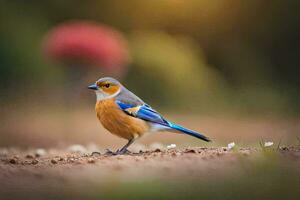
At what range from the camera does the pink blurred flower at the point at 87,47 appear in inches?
255

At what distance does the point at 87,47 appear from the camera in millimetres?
6465

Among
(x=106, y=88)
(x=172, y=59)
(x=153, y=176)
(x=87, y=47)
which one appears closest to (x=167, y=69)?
(x=172, y=59)

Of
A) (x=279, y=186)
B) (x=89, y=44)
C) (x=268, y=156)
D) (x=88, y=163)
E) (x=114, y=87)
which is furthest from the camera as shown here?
(x=89, y=44)

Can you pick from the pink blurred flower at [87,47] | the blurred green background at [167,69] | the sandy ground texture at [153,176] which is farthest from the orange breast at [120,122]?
the pink blurred flower at [87,47]

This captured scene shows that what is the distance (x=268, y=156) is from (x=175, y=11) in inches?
227

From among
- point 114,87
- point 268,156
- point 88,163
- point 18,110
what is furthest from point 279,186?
point 18,110

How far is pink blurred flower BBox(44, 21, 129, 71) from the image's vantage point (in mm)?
6473

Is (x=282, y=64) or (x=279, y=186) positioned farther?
(x=282, y=64)

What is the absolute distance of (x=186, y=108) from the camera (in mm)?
6922

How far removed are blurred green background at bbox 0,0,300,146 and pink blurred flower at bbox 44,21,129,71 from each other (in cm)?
23

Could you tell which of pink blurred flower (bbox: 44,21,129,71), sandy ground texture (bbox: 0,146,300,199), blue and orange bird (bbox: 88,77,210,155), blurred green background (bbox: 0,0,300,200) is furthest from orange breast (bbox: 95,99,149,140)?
pink blurred flower (bbox: 44,21,129,71)

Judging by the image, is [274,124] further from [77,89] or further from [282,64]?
[77,89]

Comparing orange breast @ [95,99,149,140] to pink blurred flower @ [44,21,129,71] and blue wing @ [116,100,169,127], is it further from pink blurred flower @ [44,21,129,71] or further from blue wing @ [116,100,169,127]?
pink blurred flower @ [44,21,129,71]

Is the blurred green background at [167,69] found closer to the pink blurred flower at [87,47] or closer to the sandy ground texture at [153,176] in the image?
the pink blurred flower at [87,47]
